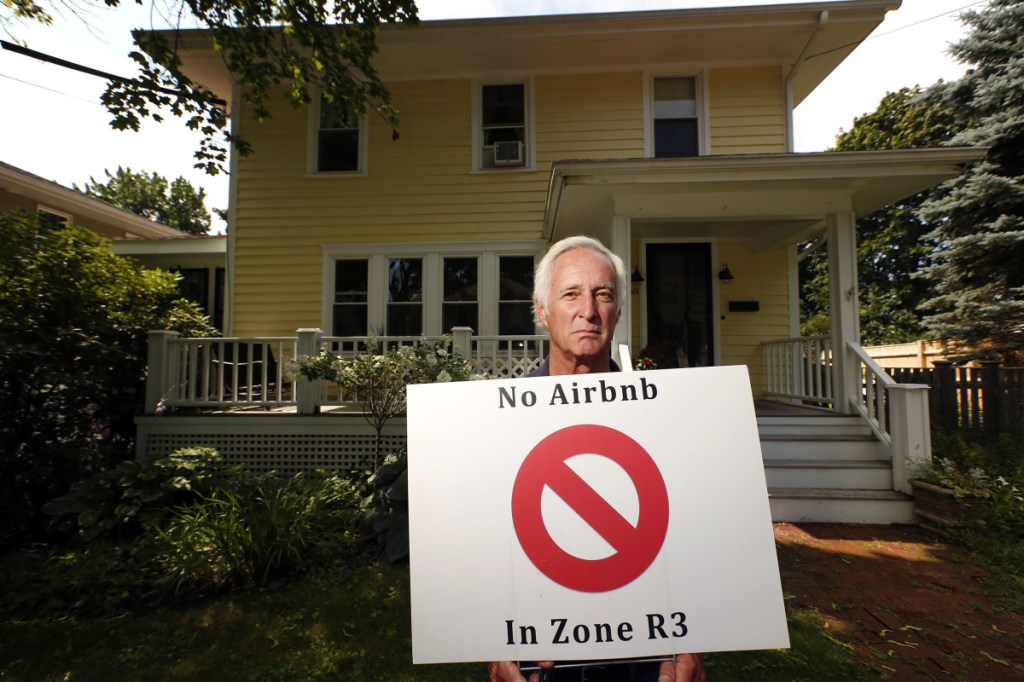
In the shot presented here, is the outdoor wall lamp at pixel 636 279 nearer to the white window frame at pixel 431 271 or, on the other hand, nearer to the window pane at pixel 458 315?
the white window frame at pixel 431 271

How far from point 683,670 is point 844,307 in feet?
18.9

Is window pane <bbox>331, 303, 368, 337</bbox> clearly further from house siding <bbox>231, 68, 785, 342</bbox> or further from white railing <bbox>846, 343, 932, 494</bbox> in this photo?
white railing <bbox>846, 343, 932, 494</bbox>

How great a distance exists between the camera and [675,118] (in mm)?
7895

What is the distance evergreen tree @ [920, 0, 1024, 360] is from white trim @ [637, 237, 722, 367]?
6254 millimetres

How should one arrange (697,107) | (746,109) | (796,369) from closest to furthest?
(796,369), (746,109), (697,107)

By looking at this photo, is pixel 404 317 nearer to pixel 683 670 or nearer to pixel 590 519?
pixel 590 519

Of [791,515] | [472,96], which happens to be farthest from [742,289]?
[472,96]

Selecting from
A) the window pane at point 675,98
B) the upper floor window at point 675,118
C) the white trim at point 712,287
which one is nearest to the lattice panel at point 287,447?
the white trim at point 712,287

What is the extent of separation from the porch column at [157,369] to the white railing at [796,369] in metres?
7.72

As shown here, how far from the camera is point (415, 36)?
735cm

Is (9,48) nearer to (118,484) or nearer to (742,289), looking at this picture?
(118,484)

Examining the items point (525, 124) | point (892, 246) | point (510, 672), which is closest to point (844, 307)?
point (525, 124)

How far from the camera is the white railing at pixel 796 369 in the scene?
6309 millimetres

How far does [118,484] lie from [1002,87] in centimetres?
1560
